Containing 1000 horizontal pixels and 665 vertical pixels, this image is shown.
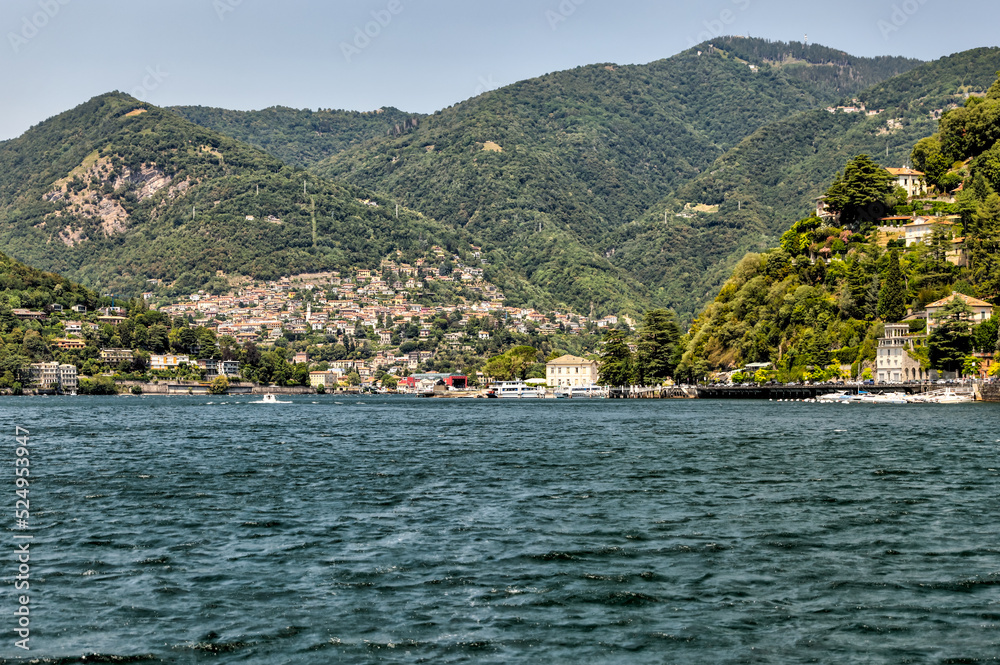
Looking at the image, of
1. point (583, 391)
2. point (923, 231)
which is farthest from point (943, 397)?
point (583, 391)

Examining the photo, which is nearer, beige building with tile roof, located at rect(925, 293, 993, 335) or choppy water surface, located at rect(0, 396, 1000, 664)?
choppy water surface, located at rect(0, 396, 1000, 664)

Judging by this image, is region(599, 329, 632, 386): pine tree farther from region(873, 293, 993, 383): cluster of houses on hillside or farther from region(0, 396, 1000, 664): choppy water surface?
region(0, 396, 1000, 664): choppy water surface

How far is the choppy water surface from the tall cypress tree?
227ft

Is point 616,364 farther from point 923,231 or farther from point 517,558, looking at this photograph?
point 517,558

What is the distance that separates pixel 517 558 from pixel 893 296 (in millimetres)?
99664

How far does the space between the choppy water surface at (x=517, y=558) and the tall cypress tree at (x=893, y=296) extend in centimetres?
6918

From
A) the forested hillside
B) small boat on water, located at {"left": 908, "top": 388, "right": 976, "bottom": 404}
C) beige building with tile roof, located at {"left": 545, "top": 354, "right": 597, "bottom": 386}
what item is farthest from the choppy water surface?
beige building with tile roof, located at {"left": 545, "top": 354, "right": 597, "bottom": 386}

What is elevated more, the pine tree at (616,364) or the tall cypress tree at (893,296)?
the tall cypress tree at (893,296)

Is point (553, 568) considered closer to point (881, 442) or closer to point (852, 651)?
point (852, 651)

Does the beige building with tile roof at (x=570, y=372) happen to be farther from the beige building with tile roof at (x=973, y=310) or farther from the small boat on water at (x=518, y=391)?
the beige building with tile roof at (x=973, y=310)

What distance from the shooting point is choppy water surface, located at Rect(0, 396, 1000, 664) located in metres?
15.8

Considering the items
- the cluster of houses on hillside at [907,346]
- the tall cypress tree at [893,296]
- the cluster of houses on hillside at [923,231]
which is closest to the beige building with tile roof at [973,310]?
the cluster of houses on hillside at [907,346]

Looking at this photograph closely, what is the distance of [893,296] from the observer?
4375 inches

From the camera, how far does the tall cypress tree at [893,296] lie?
111 m
